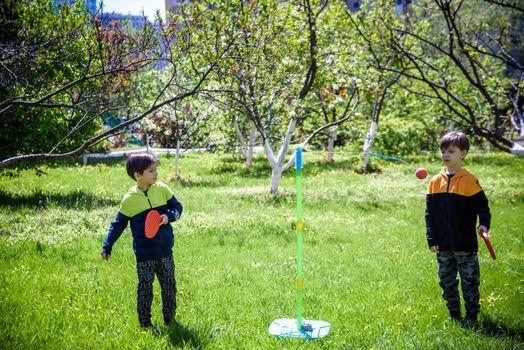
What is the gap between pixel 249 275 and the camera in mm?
6254

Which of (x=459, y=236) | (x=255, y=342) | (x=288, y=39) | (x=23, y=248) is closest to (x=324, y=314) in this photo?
(x=255, y=342)

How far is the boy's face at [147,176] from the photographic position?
439 cm

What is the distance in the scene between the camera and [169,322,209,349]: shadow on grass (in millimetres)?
4100

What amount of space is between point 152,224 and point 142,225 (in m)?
0.24

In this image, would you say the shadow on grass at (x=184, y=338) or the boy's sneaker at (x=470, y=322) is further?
the boy's sneaker at (x=470, y=322)

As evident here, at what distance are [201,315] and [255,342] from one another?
2.78 feet

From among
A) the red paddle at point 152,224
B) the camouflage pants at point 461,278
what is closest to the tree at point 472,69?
the camouflage pants at point 461,278

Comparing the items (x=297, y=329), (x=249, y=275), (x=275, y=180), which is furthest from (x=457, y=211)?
(x=275, y=180)

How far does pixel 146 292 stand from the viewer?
4.43 metres

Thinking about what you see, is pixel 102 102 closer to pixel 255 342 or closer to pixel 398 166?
pixel 255 342

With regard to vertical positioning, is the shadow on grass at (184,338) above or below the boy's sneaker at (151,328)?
below

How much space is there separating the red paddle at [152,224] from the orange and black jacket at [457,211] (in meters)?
2.74

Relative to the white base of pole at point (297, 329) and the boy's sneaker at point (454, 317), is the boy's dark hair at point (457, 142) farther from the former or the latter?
the white base of pole at point (297, 329)

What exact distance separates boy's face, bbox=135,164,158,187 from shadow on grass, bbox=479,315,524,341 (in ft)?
11.2
